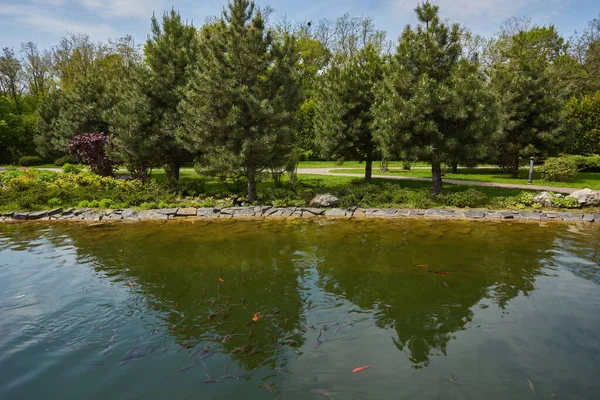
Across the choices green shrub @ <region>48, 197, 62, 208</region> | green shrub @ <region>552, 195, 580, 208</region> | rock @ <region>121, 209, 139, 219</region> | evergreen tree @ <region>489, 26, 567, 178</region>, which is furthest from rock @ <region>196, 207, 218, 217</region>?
evergreen tree @ <region>489, 26, 567, 178</region>

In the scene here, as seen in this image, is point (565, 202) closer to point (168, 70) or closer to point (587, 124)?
point (587, 124)

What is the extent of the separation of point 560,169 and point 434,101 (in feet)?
27.3

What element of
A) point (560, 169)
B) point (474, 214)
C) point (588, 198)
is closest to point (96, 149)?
point (474, 214)

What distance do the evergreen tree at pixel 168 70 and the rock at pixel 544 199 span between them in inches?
521

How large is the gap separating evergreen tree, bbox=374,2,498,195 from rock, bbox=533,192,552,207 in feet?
7.71

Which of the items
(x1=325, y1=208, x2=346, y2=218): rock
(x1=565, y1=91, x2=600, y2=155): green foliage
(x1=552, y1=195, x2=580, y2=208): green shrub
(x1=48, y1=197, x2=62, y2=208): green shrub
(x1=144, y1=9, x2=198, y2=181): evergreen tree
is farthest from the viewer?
(x1=565, y1=91, x2=600, y2=155): green foliage

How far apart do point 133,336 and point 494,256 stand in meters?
7.01

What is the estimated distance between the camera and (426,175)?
19.8 meters

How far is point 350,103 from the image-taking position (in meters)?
15.6

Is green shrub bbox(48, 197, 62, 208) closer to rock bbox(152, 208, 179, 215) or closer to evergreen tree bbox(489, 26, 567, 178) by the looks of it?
rock bbox(152, 208, 179, 215)

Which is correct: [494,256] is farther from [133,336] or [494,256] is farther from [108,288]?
[108,288]

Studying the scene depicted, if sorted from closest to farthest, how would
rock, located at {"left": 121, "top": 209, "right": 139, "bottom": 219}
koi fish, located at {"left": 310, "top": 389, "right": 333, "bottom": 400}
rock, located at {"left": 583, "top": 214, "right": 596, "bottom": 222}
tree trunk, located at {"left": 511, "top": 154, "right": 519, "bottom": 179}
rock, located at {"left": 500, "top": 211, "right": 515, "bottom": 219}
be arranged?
1. koi fish, located at {"left": 310, "top": 389, "right": 333, "bottom": 400}
2. rock, located at {"left": 583, "top": 214, "right": 596, "bottom": 222}
3. rock, located at {"left": 500, "top": 211, "right": 515, "bottom": 219}
4. rock, located at {"left": 121, "top": 209, "right": 139, "bottom": 219}
5. tree trunk, located at {"left": 511, "top": 154, "right": 519, "bottom": 179}

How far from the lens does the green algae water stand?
379 cm

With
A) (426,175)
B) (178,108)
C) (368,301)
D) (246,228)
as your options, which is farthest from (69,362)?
(426,175)
